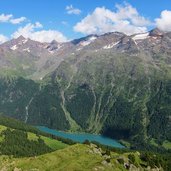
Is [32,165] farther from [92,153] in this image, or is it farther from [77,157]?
[92,153]

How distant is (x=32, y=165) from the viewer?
17425 cm

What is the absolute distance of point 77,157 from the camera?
621ft

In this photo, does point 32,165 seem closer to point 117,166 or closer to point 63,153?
point 63,153

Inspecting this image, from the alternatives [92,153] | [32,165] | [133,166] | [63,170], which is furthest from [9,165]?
[133,166]

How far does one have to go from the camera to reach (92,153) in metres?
200

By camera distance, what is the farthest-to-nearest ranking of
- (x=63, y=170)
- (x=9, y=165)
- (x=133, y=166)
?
(x=133, y=166) → (x=9, y=165) → (x=63, y=170)

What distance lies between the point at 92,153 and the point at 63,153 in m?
16.5

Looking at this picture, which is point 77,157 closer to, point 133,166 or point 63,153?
point 63,153

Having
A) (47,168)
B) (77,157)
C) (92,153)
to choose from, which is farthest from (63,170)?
(92,153)

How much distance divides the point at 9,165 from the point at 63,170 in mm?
28964

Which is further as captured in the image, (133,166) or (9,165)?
(133,166)

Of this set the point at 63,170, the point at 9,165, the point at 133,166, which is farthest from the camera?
the point at 133,166

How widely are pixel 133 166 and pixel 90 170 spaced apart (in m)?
32.8

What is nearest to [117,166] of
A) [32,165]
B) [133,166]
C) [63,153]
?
[133,166]
